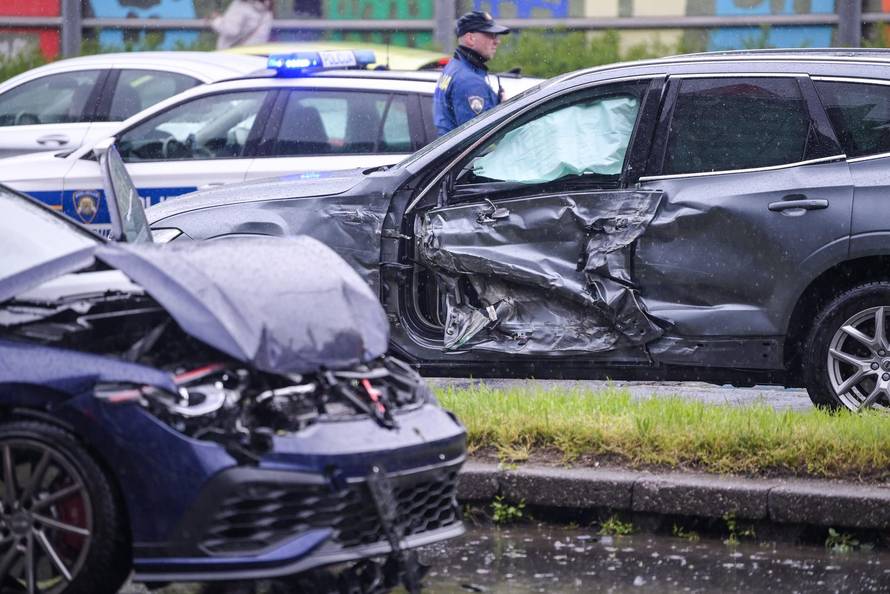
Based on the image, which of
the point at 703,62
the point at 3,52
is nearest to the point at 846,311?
the point at 703,62

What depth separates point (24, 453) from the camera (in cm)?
440

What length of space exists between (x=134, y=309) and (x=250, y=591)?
92 centimetres

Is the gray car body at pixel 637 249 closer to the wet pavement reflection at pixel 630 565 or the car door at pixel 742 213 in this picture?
the car door at pixel 742 213

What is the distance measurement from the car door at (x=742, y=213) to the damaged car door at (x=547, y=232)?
12 centimetres

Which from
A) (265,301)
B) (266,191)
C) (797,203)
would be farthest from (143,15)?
(265,301)

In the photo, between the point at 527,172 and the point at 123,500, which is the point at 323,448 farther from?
the point at 527,172

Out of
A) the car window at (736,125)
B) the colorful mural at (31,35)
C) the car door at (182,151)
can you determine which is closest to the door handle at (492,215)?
the car window at (736,125)

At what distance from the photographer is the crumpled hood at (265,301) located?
4434mm

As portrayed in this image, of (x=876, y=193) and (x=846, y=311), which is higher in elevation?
(x=876, y=193)

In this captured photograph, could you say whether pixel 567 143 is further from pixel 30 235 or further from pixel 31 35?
pixel 31 35

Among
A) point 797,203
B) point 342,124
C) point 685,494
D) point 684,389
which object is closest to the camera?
point 685,494

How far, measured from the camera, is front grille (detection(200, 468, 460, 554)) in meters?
4.25

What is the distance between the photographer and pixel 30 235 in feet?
17.6

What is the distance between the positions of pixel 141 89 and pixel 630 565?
822cm
